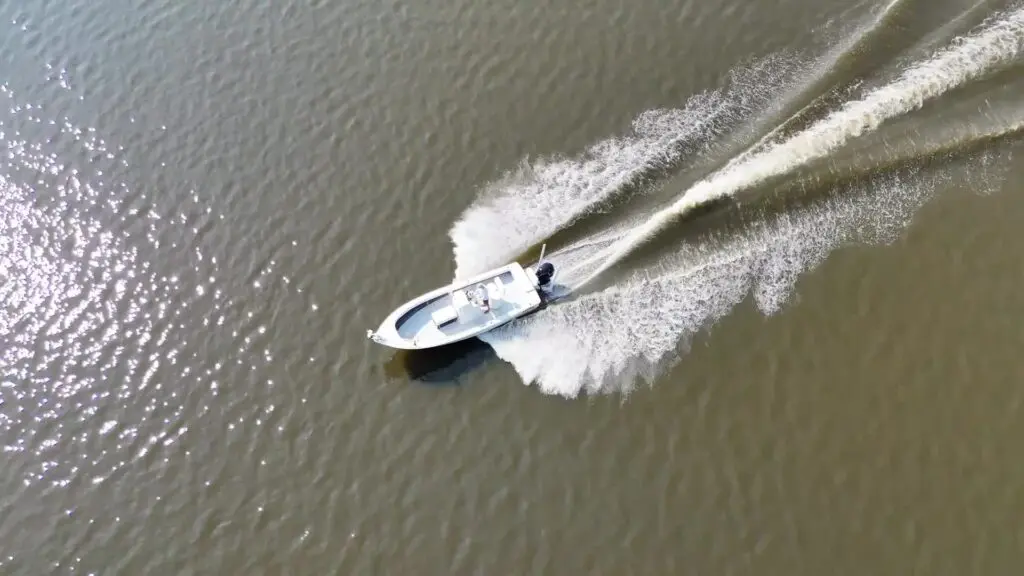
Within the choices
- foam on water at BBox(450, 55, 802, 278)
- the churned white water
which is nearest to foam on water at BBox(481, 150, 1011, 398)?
the churned white water

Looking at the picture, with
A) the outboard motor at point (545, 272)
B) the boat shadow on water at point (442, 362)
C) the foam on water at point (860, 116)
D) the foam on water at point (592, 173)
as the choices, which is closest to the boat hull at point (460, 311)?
the outboard motor at point (545, 272)

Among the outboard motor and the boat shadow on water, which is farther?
the outboard motor

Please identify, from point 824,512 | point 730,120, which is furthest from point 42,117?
point 824,512

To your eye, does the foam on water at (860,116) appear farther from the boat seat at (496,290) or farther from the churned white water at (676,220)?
the boat seat at (496,290)

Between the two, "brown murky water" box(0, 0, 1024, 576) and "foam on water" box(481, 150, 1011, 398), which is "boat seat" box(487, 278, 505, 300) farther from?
"brown murky water" box(0, 0, 1024, 576)

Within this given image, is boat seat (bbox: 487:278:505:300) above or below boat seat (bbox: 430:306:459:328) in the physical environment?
below

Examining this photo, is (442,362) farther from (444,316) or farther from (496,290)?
(496,290)

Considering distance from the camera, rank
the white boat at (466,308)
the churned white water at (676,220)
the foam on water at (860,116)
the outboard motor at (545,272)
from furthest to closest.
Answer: the foam on water at (860,116), the outboard motor at (545,272), the churned white water at (676,220), the white boat at (466,308)
